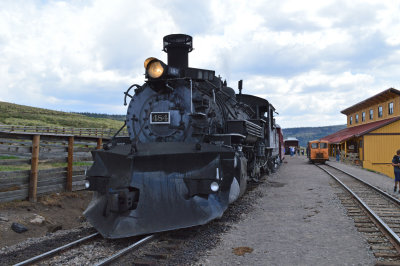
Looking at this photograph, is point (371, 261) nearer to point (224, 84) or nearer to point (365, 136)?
point (224, 84)

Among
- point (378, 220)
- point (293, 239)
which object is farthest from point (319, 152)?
point (293, 239)

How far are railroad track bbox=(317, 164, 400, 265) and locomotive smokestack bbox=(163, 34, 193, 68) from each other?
4.96 metres

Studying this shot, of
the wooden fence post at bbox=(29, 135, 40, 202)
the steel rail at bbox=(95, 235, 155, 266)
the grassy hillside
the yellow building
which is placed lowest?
the steel rail at bbox=(95, 235, 155, 266)

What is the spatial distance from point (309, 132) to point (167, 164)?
19135cm

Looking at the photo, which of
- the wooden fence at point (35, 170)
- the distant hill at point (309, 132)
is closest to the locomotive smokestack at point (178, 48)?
the wooden fence at point (35, 170)

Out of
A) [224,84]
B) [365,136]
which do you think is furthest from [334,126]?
[224,84]

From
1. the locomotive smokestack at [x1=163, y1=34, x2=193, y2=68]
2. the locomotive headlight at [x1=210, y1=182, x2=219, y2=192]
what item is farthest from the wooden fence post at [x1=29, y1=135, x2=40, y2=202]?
the locomotive headlight at [x1=210, y1=182, x2=219, y2=192]

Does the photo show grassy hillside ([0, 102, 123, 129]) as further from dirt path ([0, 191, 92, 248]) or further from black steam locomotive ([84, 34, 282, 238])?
black steam locomotive ([84, 34, 282, 238])

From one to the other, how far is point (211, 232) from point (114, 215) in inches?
62.0

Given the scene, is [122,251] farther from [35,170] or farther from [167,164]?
[35,170]

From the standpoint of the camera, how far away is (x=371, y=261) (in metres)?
3.81

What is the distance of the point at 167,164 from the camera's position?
4805mm

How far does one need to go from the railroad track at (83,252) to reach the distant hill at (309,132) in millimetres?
156868

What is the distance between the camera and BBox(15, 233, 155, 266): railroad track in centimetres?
368
